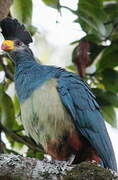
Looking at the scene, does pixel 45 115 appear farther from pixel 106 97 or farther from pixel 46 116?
pixel 106 97

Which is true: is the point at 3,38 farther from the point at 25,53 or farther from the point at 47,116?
the point at 47,116

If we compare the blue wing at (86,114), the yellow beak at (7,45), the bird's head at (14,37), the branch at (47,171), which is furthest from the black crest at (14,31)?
the branch at (47,171)

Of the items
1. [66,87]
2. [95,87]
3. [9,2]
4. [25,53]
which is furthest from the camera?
[95,87]

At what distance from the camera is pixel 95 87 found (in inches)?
222

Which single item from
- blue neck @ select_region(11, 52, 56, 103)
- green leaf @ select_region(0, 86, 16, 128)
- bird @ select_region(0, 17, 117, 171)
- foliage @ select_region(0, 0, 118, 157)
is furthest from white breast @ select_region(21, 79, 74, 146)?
green leaf @ select_region(0, 86, 16, 128)

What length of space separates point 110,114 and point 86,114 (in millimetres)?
851

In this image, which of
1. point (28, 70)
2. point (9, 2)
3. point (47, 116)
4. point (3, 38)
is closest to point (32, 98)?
point (47, 116)

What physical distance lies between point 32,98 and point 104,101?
124 cm

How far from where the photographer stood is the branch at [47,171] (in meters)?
2.95

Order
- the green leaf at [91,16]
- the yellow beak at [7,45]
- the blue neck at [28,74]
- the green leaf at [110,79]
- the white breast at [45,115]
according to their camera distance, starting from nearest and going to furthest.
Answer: the white breast at [45,115]
the blue neck at [28,74]
the yellow beak at [7,45]
the green leaf at [91,16]
the green leaf at [110,79]

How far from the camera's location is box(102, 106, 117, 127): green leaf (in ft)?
17.7

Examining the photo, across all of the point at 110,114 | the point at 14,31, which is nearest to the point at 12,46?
the point at 14,31

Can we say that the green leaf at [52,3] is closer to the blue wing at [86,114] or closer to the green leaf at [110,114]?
the blue wing at [86,114]

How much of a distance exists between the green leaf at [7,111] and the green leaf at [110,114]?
3.33 ft
